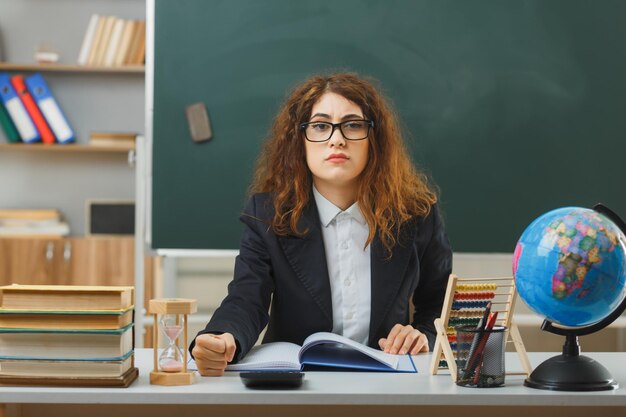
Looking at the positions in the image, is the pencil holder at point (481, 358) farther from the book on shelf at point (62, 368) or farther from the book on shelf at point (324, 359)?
the book on shelf at point (62, 368)

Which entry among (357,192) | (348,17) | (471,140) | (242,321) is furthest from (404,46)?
(242,321)

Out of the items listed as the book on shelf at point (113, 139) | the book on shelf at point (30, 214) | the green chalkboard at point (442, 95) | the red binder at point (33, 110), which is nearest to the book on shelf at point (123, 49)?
the book on shelf at point (113, 139)

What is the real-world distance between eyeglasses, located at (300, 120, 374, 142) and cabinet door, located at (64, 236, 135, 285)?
252 cm

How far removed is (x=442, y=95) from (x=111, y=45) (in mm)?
2048

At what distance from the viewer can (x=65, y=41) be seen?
4883 millimetres

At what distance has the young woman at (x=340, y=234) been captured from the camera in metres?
2.01

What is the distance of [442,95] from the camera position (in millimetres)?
3598

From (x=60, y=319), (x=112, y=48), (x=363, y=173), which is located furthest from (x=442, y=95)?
(x=60, y=319)

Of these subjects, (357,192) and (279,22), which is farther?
(279,22)

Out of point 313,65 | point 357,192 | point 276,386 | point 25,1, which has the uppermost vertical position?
point 25,1

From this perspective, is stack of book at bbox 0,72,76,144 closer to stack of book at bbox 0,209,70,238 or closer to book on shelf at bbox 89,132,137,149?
book on shelf at bbox 89,132,137,149

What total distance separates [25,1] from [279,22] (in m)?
2.06

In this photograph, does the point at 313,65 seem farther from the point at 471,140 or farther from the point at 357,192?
the point at 357,192

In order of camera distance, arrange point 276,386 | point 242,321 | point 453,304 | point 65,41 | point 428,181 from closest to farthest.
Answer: point 276,386 → point 453,304 → point 242,321 → point 428,181 → point 65,41
